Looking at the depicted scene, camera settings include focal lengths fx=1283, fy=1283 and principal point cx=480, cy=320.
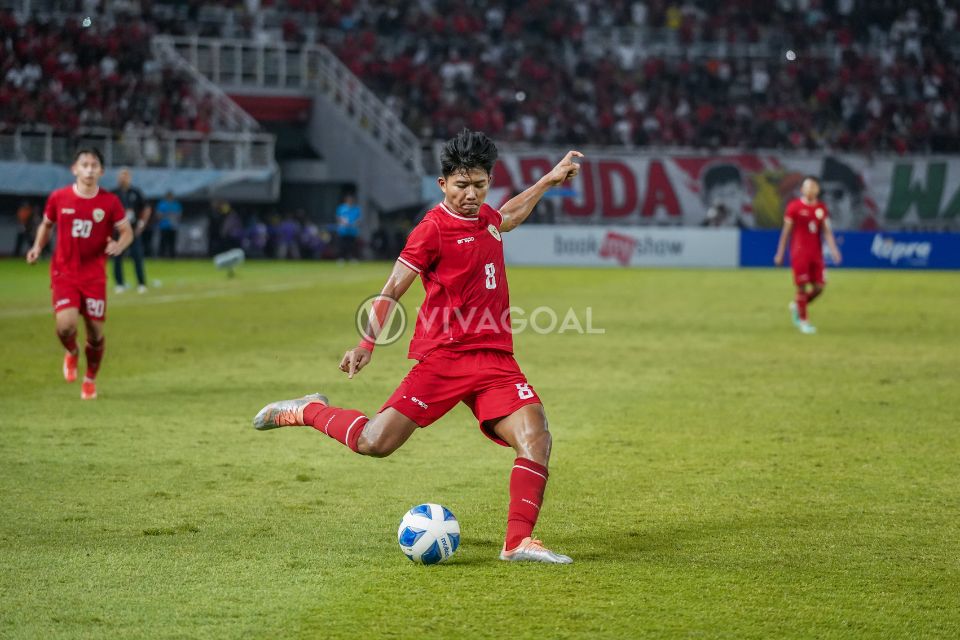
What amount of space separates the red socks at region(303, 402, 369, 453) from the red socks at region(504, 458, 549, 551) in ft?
2.88

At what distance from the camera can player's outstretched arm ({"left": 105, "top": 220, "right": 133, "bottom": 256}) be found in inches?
445

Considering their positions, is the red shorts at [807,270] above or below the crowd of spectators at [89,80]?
below

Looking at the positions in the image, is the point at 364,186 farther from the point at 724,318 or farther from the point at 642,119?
the point at 724,318

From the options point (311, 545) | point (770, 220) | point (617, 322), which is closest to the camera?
point (311, 545)

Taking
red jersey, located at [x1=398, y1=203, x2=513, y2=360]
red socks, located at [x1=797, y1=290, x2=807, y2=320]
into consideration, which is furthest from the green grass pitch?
red socks, located at [x1=797, y1=290, x2=807, y2=320]

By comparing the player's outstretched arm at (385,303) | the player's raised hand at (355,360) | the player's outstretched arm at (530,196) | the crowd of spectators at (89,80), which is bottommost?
the player's raised hand at (355,360)

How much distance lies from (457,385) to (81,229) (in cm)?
624

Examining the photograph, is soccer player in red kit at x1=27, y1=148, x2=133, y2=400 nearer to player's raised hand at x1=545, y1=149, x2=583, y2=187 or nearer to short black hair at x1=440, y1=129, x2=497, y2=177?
player's raised hand at x1=545, y1=149, x2=583, y2=187

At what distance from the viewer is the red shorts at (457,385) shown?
20.4 feet

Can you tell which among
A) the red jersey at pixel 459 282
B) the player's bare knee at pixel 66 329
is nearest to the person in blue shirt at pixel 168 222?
the player's bare knee at pixel 66 329

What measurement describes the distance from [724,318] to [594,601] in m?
16.5

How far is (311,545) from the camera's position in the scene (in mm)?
6266

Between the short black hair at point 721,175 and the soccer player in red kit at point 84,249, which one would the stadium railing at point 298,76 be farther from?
the soccer player in red kit at point 84,249

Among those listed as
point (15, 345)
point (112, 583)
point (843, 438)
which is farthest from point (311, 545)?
point (15, 345)
